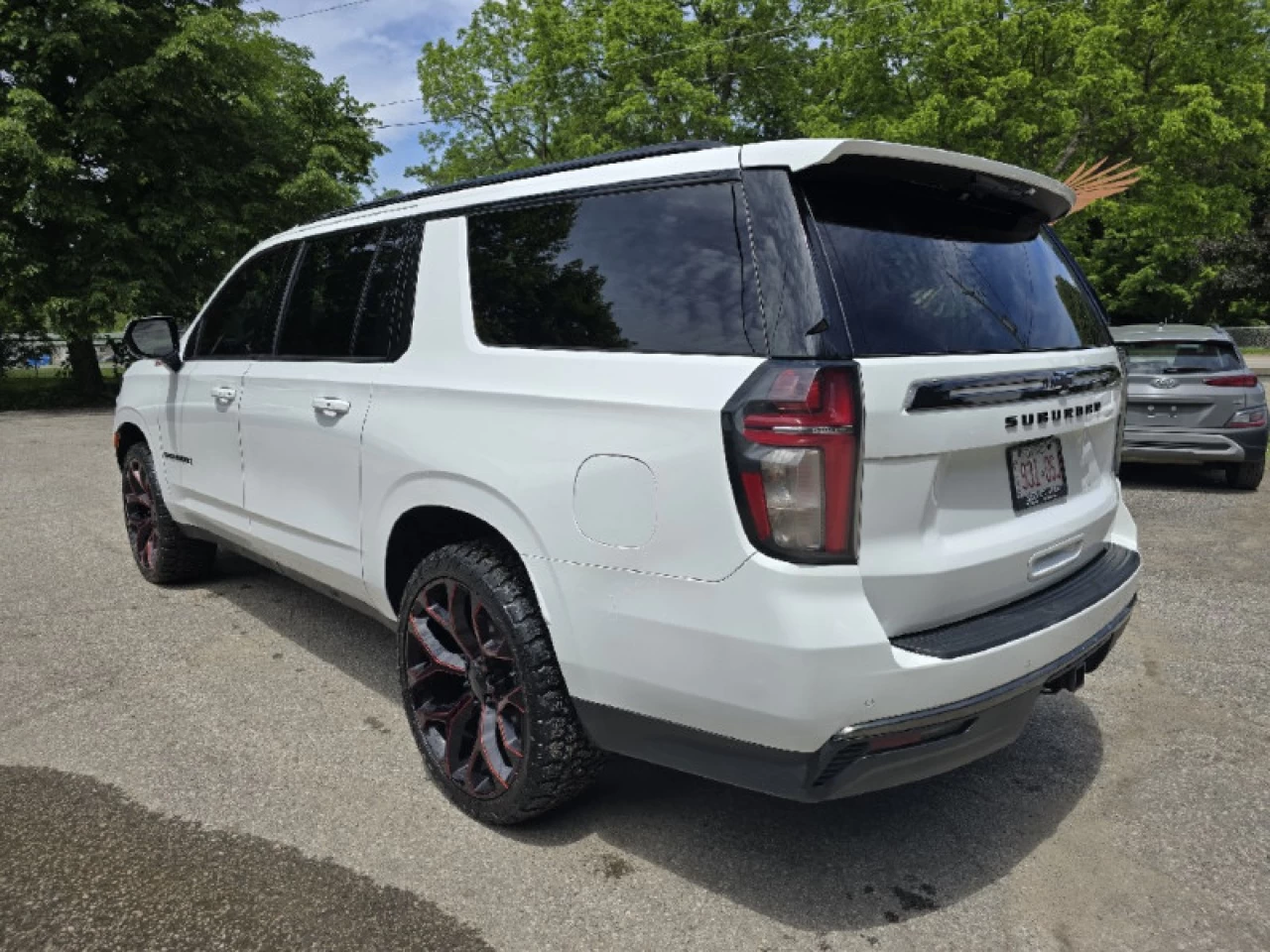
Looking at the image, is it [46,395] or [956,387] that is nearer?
[956,387]

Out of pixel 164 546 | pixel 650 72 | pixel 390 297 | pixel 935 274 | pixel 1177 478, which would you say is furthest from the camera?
pixel 650 72

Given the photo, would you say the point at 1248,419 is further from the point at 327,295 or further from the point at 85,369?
the point at 85,369

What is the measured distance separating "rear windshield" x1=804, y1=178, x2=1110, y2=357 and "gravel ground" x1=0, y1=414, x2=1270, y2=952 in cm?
142

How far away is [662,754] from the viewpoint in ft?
7.34

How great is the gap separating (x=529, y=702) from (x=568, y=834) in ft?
1.67

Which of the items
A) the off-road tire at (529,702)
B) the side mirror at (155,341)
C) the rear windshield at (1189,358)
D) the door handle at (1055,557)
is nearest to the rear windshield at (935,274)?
the door handle at (1055,557)

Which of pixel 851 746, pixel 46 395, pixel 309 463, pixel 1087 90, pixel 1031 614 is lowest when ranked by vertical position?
pixel 46 395

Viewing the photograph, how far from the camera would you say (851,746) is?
1999 mm

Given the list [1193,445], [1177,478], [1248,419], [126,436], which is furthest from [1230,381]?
[126,436]

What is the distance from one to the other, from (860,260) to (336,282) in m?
2.11

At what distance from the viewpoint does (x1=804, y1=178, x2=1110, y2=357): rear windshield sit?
6.96ft

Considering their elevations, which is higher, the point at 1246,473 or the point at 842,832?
the point at 842,832

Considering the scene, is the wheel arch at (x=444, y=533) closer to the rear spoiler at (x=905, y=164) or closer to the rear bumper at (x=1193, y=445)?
the rear spoiler at (x=905, y=164)

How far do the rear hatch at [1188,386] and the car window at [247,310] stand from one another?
23.9 ft
